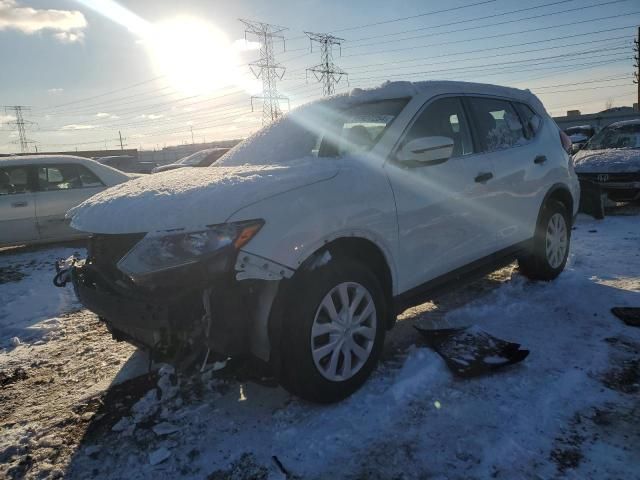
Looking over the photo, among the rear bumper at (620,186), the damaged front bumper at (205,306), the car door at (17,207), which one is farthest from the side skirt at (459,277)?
the car door at (17,207)

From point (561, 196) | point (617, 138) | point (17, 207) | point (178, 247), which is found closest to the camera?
point (178, 247)

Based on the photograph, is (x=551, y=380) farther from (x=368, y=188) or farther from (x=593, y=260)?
(x=593, y=260)

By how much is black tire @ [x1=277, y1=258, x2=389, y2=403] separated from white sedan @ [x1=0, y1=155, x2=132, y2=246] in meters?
6.15

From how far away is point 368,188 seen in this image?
2.80 meters

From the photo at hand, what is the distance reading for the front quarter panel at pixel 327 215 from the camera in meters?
2.35

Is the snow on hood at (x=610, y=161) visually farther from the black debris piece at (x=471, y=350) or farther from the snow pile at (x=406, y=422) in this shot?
the black debris piece at (x=471, y=350)

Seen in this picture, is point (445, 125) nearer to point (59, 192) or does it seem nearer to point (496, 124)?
point (496, 124)

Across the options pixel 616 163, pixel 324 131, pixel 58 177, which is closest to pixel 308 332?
pixel 324 131

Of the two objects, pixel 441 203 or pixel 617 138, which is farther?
pixel 617 138

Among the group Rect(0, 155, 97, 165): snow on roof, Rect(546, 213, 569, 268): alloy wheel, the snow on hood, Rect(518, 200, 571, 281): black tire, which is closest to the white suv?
Rect(518, 200, 571, 281): black tire

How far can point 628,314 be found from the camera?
12.3 ft

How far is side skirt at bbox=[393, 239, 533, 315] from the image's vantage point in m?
3.13

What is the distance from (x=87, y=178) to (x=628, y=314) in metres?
8.20

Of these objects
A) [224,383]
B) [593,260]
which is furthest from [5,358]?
[593,260]
